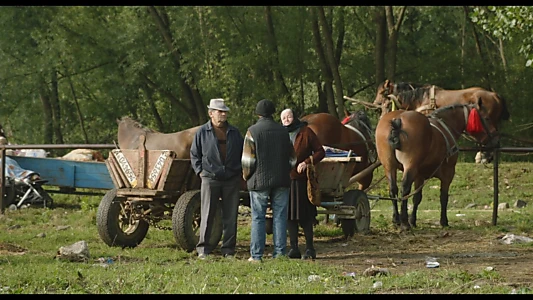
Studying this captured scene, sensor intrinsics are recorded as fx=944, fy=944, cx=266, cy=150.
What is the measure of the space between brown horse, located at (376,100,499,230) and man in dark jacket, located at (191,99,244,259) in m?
3.86

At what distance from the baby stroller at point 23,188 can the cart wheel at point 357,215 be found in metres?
6.75

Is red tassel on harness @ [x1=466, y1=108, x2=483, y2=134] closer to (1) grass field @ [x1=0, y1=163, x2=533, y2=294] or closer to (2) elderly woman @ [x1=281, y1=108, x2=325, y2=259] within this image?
(1) grass field @ [x1=0, y1=163, x2=533, y2=294]

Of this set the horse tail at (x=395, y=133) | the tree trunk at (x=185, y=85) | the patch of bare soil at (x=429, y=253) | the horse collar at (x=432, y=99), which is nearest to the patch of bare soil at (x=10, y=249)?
the patch of bare soil at (x=429, y=253)

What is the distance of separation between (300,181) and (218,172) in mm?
1017

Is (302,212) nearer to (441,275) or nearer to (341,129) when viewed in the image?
(441,275)

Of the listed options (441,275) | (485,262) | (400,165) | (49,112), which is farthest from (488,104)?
(49,112)

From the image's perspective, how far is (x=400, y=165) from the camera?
50.9 feet

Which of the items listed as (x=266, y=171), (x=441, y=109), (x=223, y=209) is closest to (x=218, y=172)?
(x=223, y=209)

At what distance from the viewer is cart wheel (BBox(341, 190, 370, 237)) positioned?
1388 centimetres

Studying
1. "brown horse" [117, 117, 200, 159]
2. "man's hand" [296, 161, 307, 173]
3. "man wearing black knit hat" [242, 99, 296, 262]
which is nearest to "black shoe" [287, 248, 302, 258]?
"man wearing black knit hat" [242, 99, 296, 262]

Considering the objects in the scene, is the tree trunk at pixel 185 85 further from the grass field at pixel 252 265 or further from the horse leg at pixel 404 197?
the horse leg at pixel 404 197

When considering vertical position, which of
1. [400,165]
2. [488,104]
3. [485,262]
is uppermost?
[488,104]
